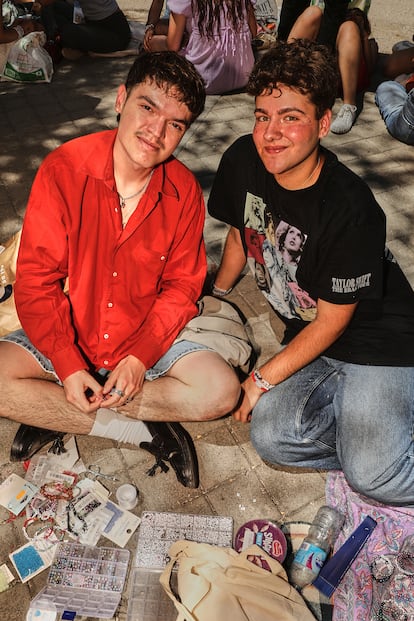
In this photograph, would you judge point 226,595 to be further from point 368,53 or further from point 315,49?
point 368,53

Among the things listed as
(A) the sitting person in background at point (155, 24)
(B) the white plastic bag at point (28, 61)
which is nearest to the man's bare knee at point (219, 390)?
(B) the white plastic bag at point (28, 61)

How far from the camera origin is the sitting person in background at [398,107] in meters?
6.09

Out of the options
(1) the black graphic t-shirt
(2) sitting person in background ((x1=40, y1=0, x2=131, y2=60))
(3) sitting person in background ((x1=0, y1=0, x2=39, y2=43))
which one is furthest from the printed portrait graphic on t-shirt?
(2) sitting person in background ((x1=40, y1=0, x2=131, y2=60))

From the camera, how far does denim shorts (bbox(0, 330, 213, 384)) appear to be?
116 inches

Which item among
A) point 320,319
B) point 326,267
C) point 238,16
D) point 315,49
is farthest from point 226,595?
point 238,16

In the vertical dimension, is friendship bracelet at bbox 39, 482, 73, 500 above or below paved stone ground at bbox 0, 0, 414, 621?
below

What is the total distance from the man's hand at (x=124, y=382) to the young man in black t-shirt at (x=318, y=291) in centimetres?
65

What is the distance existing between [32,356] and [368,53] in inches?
254

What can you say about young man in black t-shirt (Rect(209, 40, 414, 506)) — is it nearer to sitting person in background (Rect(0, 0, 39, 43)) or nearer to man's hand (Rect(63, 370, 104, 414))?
man's hand (Rect(63, 370, 104, 414))

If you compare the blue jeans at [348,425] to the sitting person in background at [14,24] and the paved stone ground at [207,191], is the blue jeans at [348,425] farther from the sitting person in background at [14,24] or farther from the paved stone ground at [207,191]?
the sitting person in background at [14,24]

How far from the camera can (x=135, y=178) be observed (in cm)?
295

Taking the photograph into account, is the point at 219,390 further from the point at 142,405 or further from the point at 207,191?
the point at 207,191

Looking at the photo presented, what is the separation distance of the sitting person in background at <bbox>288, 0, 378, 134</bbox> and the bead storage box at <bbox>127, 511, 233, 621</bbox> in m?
5.19

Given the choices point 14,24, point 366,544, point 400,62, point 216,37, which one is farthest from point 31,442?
point 400,62
